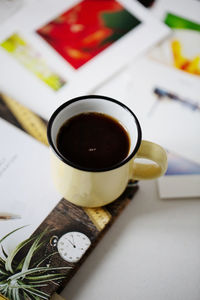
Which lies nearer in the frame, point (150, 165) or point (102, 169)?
point (102, 169)

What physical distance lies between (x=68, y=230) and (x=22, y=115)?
22cm

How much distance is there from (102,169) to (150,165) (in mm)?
128

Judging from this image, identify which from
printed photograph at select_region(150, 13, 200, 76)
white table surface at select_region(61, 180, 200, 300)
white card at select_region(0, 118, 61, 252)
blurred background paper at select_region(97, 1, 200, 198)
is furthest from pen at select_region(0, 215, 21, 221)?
printed photograph at select_region(150, 13, 200, 76)

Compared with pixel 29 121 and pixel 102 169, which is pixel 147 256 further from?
pixel 29 121

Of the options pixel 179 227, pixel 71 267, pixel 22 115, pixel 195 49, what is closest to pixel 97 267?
pixel 71 267

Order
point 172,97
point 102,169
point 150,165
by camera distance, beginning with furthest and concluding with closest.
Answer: point 172,97, point 150,165, point 102,169

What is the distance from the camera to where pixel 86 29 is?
30.8 inches

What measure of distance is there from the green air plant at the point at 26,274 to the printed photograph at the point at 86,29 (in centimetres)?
40

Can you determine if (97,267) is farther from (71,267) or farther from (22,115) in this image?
(22,115)

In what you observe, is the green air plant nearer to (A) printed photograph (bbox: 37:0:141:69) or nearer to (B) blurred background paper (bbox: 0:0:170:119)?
(B) blurred background paper (bbox: 0:0:170:119)

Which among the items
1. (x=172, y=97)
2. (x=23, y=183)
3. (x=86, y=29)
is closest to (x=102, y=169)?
(x=23, y=183)

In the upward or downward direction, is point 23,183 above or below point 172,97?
above

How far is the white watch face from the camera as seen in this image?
0.51 meters

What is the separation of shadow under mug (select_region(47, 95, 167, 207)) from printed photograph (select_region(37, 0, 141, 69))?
0.24m
